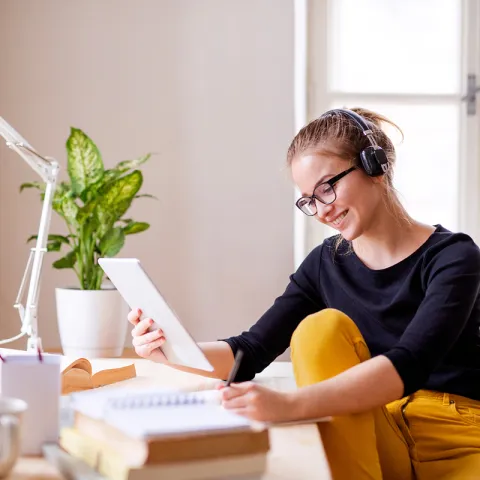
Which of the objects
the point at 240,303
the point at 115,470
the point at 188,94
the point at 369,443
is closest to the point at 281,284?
the point at 240,303

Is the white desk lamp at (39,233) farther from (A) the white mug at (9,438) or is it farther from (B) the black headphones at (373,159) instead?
(A) the white mug at (9,438)

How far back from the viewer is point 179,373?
1.52 meters

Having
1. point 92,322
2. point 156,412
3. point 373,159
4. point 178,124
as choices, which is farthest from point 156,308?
point 178,124

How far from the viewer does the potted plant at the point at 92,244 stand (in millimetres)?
2061

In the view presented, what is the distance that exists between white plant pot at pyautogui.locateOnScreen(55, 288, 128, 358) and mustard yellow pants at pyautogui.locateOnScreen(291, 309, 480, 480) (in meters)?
1.03

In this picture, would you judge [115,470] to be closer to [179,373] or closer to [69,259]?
[179,373]

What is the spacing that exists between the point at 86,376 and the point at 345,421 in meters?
0.53

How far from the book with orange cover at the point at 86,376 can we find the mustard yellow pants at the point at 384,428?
40 centimetres

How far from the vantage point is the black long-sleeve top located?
1.03m

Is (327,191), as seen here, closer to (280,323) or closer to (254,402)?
(280,323)

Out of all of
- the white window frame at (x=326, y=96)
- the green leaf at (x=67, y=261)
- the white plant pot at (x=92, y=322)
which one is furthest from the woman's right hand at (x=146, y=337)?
the white window frame at (x=326, y=96)

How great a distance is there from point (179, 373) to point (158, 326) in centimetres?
40

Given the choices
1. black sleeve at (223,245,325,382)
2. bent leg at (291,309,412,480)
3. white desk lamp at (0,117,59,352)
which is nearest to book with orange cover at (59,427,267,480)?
bent leg at (291,309,412,480)

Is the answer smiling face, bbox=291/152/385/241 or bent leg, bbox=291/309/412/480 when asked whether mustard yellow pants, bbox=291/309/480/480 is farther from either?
smiling face, bbox=291/152/385/241
